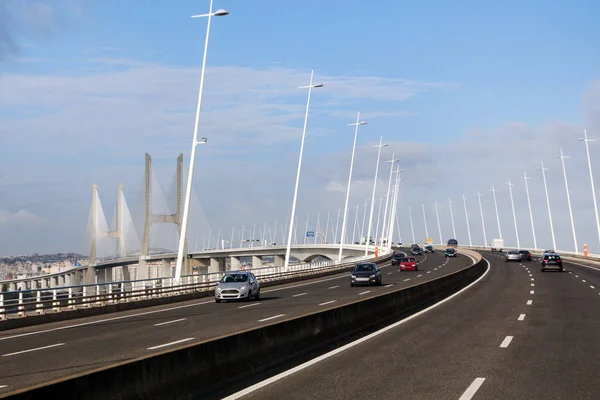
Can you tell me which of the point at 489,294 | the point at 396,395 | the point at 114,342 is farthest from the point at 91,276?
the point at 396,395

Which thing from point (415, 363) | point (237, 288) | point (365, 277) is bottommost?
point (415, 363)

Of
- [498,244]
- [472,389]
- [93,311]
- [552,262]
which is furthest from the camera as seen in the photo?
[498,244]

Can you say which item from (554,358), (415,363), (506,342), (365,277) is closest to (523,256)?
(365,277)

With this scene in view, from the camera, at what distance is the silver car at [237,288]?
39.7 metres

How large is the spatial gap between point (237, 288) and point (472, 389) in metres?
28.4

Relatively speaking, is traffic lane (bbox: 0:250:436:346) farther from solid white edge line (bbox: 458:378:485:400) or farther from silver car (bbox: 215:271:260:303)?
solid white edge line (bbox: 458:378:485:400)

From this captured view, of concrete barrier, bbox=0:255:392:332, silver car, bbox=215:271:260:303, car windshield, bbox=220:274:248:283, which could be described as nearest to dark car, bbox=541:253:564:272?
concrete barrier, bbox=0:255:392:332

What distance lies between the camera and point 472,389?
12.0 meters

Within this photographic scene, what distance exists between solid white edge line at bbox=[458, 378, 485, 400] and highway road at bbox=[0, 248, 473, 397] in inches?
200

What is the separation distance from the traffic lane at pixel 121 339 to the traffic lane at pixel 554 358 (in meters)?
7.40

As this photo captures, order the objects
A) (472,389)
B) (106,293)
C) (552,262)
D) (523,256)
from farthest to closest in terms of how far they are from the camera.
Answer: (523,256) → (552,262) → (106,293) → (472,389)

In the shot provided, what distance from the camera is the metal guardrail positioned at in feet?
100

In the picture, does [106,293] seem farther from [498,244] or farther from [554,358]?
[498,244]

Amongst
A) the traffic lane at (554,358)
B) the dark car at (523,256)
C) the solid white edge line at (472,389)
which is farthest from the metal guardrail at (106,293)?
the dark car at (523,256)
